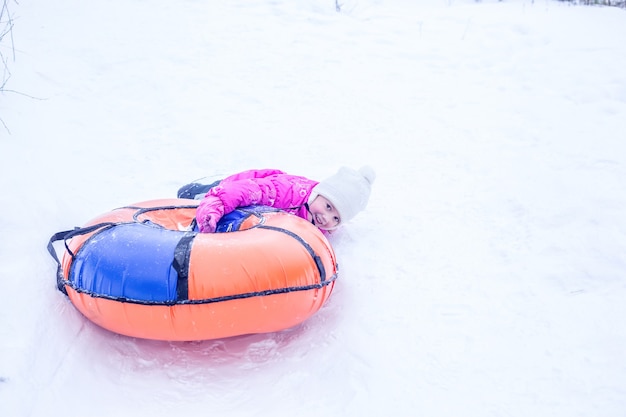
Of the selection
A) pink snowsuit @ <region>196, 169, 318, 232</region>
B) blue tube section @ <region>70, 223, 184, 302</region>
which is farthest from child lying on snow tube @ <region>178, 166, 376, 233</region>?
blue tube section @ <region>70, 223, 184, 302</region>

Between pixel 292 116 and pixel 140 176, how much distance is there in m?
1.57

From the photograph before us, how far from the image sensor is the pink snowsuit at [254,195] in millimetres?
2828

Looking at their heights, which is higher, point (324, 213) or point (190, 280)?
point (190, 280)

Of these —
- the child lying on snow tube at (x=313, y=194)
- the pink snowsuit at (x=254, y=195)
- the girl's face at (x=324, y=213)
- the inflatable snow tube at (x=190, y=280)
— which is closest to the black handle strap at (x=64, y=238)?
the inflatable snow tube at (x=190, y=280)

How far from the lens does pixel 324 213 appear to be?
3211 mm

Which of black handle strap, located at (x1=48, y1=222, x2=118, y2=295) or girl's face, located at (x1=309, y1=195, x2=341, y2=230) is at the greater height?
black handle strap, located at (x1=48, y1=222, x2=118, y2=295)

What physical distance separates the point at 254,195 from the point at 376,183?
124cm

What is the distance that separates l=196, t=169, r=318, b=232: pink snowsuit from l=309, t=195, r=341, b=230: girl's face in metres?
0.07

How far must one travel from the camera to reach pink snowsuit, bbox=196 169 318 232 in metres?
2.83

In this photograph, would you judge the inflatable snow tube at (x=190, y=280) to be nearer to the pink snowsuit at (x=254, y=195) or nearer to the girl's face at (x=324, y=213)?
the pink snowsuit at (x=254, y=195)

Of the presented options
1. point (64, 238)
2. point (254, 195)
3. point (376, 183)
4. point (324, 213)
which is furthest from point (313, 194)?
point (64, 238)

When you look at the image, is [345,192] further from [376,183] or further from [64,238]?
[64,238]

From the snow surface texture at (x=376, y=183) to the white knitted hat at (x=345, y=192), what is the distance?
0.86 ft

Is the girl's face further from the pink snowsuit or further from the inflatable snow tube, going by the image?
the inflatable snow tube
